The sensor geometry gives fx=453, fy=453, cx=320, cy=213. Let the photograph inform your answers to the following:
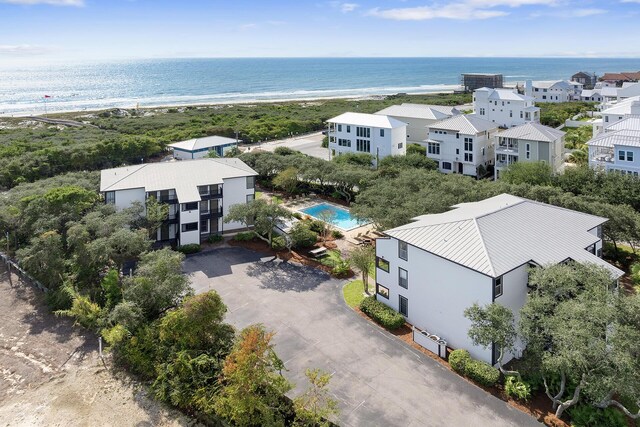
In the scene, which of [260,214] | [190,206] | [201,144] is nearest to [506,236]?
[260,214]

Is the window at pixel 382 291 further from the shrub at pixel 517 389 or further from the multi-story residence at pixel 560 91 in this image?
the multi-story residence at pixel 560 91

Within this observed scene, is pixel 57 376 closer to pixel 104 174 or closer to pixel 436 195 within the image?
pixel 104 174

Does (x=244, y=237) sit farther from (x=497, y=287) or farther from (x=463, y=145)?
(x=463, y=145)

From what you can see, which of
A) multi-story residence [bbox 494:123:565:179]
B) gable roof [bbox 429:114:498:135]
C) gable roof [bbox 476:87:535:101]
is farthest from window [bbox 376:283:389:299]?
gable roof [bbox 476:87:535:101]

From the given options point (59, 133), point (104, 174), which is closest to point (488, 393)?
point (104, 174)

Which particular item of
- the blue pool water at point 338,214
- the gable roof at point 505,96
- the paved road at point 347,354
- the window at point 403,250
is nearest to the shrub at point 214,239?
the paved road at point 347,354

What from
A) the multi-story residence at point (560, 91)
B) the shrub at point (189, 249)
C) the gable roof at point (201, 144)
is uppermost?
the multi-story residence at point (560, 91)
